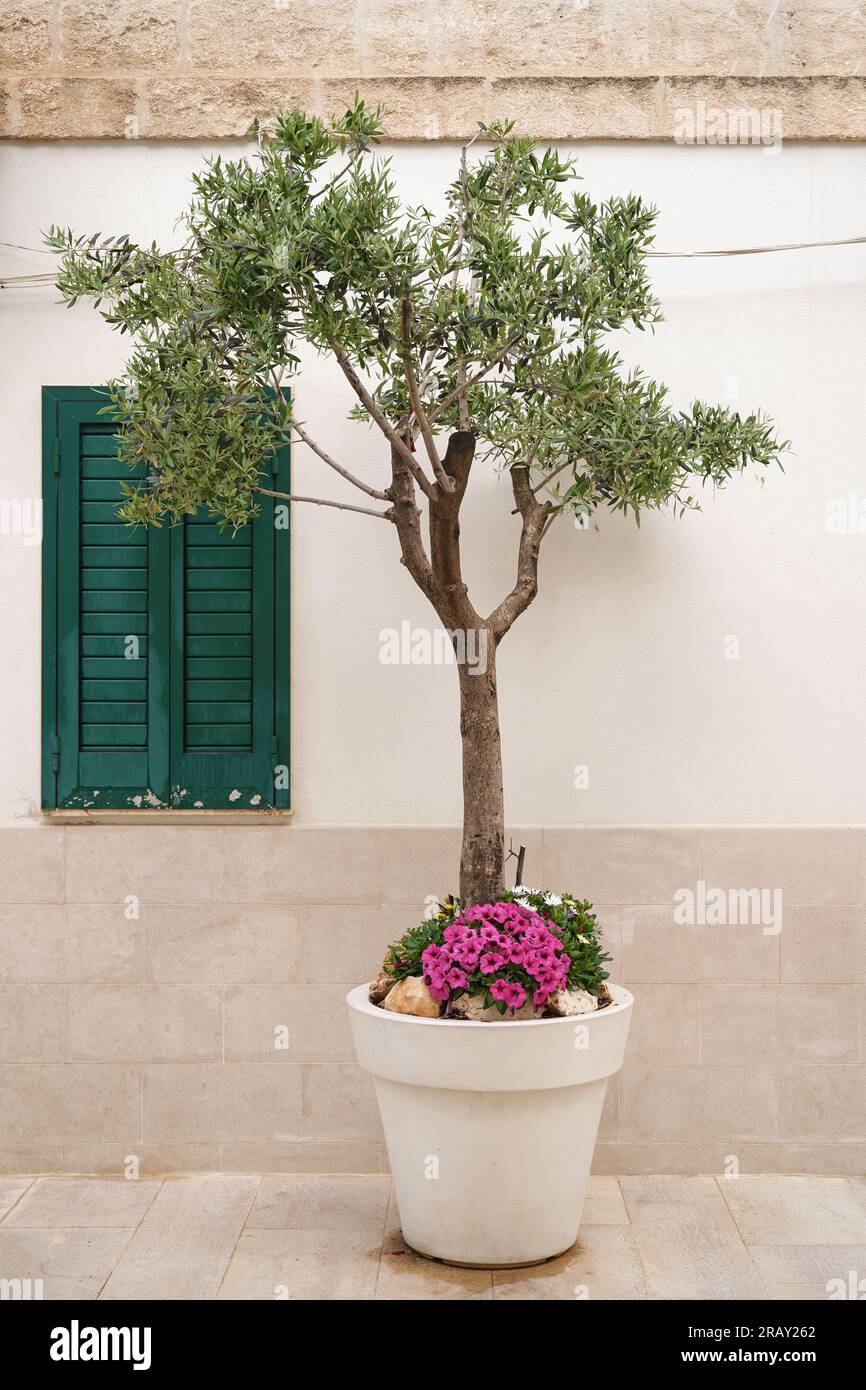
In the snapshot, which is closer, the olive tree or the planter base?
the olive tree

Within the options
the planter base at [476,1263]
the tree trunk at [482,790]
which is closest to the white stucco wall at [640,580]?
the tree trunk at [482,790]

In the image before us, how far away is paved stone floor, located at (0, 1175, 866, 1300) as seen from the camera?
3031 mm

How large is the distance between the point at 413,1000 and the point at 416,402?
4.76 ft

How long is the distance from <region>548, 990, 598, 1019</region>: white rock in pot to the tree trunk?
0.31 metres

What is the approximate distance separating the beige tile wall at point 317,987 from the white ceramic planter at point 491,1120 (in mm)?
628

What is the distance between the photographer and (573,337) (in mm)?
3068

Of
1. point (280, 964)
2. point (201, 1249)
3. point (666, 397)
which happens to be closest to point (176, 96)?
point (666, 397)

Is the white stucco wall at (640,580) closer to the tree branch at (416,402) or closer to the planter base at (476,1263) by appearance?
the tree branch at (416,402)

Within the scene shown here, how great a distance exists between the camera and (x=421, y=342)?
118 inches

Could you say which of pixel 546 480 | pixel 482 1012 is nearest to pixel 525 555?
pixel 546 480

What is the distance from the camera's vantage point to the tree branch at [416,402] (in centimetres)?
279

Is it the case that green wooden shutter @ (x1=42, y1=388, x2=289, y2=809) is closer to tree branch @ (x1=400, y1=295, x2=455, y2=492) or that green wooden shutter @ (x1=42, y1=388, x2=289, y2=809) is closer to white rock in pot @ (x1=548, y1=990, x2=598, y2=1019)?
tree branch @ (x1=400, y1=295, x2=455, y2=492)

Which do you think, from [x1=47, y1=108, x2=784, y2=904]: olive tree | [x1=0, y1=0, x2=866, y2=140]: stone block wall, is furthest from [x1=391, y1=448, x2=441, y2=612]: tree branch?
[x1=0, y1=0, x2=866, y2=140]: stone block wall

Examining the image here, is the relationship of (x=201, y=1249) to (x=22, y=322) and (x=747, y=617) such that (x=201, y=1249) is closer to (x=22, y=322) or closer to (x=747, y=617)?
(x=747, y=617)
